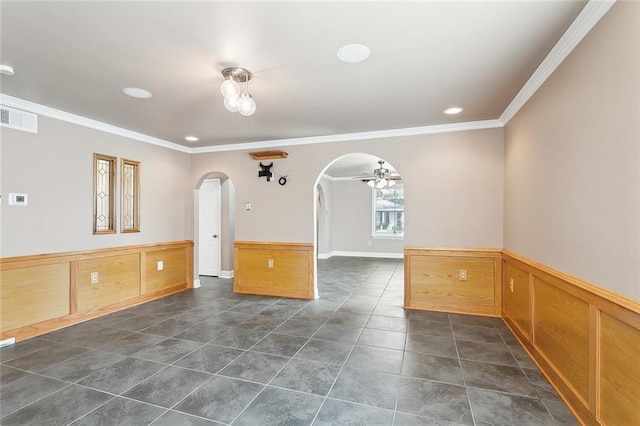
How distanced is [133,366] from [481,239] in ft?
13.5

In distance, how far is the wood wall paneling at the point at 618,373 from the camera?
4.60 feet

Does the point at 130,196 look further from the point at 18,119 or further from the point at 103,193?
the point at 18,119

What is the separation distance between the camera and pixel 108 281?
3996 millimetres

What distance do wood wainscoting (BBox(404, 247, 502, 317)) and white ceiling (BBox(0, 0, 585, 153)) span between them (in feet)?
5.97

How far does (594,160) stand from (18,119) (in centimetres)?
507

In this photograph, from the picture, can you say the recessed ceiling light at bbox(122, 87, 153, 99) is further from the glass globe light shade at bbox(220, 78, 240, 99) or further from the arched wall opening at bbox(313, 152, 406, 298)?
the arched wall opening at bbox(313, 152, 406, 298)

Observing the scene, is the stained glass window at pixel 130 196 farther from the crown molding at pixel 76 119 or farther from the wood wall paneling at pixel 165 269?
the wood wall paneling at pixel 165 269

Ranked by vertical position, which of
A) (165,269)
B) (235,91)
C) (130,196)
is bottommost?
(165,269)

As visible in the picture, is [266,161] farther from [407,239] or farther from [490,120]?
[490,120]

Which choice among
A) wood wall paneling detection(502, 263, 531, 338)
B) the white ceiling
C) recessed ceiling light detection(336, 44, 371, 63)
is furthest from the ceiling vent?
wood wall paneling detection(502, 263, 531, 338)

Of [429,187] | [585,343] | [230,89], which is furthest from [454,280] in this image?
[230,89]

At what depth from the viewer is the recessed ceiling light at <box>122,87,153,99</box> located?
9.28 ft

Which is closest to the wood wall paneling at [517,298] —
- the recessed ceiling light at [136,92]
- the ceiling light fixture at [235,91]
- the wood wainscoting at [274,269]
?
the wood wainscoting at [274,269]

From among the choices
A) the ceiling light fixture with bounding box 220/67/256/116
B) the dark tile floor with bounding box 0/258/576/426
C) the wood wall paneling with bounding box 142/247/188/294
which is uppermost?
Answer: the ceiling light fixture with bounding box 220/67/256/116
